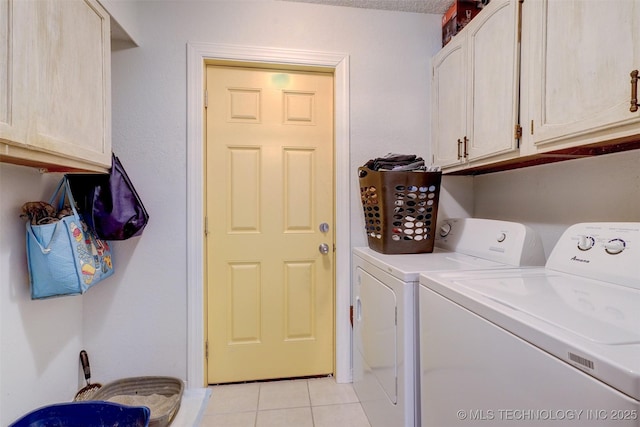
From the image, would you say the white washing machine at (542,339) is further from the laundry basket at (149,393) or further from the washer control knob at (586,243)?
the laundry basket at (149,393)

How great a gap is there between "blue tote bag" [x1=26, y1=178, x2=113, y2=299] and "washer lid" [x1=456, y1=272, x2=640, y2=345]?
1.59m

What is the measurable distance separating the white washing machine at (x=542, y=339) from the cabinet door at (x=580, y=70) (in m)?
0.35

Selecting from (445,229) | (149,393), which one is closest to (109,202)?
(149,393)

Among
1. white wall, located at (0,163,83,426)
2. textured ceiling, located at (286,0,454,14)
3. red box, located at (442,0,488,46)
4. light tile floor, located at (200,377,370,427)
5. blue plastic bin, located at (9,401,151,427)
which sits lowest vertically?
light tile floor, located at (200,377,370,427)

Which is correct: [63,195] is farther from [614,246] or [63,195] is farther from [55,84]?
[614,246]

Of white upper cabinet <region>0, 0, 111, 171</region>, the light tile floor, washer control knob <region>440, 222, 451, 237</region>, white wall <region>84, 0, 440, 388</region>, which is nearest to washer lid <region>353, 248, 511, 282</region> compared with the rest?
washer control knob <region>440, 222, 451, 237</region>

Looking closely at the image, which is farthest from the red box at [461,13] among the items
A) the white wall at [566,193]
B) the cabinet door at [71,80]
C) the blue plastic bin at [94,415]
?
the blue plastic bin at [94,415]

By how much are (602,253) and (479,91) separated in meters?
0.94

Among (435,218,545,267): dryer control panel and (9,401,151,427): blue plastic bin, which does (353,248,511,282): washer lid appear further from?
(9,401,151,427): blue plastic bin

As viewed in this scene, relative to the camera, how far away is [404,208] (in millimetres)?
1620

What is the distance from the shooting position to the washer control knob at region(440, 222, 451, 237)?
1.89 metres

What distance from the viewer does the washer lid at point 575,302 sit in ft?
2.00

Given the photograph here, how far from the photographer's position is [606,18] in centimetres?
95

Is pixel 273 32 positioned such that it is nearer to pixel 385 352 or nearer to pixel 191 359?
pixel 385 352
